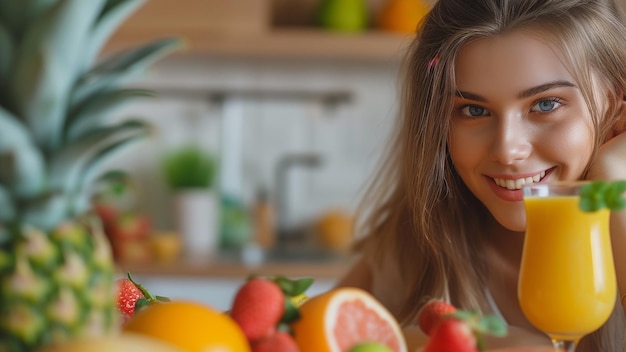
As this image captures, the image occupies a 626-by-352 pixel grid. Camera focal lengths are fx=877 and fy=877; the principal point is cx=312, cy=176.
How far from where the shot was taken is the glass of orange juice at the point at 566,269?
0.99m

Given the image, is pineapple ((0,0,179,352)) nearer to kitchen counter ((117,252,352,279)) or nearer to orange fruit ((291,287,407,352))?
orange fruit ((291,287,407,352))

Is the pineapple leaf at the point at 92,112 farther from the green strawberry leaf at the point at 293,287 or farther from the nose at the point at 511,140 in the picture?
the nose at the point at 511,140

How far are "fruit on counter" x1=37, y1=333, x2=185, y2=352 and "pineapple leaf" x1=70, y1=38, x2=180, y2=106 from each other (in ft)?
0.76

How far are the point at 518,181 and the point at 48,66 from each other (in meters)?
0.87

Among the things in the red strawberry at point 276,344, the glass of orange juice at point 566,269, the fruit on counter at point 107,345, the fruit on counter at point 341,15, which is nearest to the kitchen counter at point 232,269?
the fruit on counter at point 341,15

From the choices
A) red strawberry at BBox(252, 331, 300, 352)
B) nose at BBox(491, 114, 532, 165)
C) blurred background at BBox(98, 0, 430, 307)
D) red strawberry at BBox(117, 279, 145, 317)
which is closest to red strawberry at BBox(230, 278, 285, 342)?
red strawberry at BBox(252, 331, 300, 352)

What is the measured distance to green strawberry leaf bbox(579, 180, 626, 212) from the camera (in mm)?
860

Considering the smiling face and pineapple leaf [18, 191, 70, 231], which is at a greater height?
the smiling face

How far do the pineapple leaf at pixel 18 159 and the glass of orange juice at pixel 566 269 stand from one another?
0.58 meters

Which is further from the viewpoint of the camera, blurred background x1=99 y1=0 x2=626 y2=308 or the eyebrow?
blurred background x1=99 y1=0 x2=626 y2=308

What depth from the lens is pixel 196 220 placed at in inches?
148

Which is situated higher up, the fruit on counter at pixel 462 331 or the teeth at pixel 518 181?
the teeth at pixel 518 181

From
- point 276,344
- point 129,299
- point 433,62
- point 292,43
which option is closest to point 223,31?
point 292,43

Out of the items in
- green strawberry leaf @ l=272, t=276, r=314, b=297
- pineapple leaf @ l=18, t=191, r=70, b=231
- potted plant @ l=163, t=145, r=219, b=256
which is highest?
potted plant @ l=163, t=145, r=219, b=256
